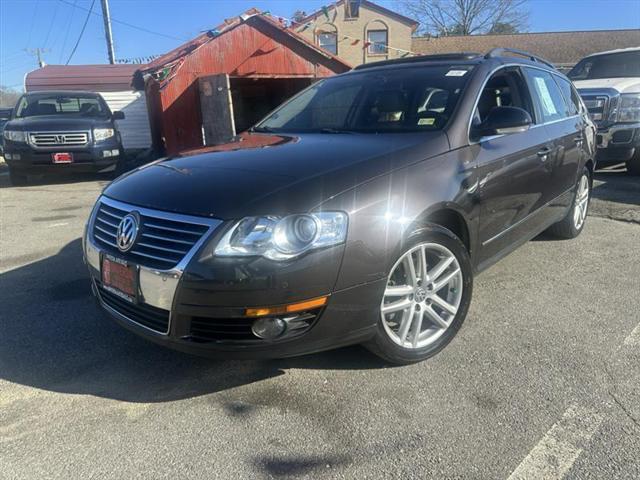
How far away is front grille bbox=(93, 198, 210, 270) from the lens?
7.73ft

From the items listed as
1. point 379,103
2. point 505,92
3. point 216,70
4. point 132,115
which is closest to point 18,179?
point 216,70

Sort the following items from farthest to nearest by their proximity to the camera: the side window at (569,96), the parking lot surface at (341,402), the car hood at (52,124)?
the car hood at (52,124), the side window at (569,96), the parking lot surface at (341,402)

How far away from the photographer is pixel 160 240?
2.44 m

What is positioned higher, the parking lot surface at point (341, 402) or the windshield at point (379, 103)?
the windshield at point (379, 103)

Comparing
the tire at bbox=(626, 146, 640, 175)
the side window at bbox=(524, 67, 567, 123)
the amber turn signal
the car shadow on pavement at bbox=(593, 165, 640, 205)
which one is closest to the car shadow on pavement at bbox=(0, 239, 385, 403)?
the amber turn signal

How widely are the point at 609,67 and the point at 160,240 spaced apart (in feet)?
32.8

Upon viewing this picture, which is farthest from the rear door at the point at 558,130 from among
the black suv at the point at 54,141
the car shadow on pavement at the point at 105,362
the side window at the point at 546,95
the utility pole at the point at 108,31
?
the utility pole at the point at 108,31

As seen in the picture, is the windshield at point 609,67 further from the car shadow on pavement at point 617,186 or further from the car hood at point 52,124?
the car hood at point 52,124

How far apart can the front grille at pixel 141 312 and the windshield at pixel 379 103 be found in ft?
5.67

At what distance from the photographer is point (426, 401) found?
2.54 meters

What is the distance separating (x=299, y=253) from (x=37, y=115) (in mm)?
10010

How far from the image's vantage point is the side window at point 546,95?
413cm

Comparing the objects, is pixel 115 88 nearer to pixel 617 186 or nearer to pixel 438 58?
pixel 617 186

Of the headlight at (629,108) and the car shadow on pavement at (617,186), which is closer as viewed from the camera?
the car shadow on pavement at (617,186)
